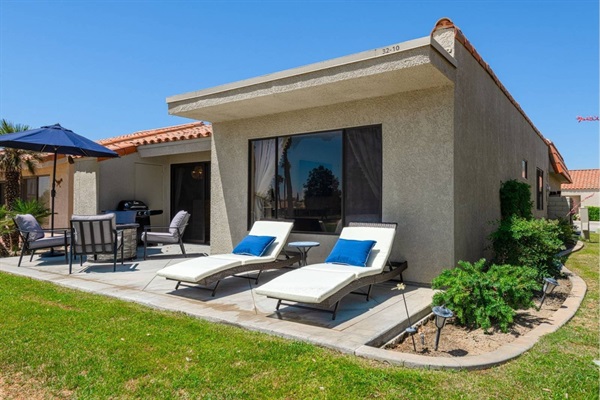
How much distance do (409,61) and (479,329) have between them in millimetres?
3921

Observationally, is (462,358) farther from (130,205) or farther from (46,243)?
(130,205)

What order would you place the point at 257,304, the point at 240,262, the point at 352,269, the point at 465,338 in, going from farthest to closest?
the point at 240,262
the point at 352,269
the point at 257,304
the point at 465,338

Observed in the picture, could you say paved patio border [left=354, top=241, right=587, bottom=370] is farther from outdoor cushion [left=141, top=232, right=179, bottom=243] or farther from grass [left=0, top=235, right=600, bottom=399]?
outdoor cushion [left=141, top=232, right=179, bottom=243]

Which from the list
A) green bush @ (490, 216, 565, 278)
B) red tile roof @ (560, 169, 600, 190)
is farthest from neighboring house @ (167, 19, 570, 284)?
red tile roof @ (560, 169, 600, 190)

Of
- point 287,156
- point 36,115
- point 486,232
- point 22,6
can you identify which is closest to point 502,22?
point 486,232

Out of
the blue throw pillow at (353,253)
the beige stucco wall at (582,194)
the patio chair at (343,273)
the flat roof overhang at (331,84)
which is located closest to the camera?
the patio chair at (343,273)

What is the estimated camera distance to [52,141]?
889 centimetres

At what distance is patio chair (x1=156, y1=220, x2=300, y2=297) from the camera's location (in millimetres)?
6219

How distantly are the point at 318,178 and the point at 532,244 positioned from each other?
170 inches

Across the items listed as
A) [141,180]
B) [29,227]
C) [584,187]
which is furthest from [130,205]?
[584,187]

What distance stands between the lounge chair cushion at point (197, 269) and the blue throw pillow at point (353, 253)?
1680 millimetres

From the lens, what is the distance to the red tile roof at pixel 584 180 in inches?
1501

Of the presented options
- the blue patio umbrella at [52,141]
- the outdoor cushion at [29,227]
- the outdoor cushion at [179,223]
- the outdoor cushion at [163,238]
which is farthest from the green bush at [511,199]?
the outdoor cushion at [29,227]

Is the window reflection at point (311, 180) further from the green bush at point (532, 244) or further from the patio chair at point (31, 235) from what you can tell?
the patio chair at point (31, 235)
